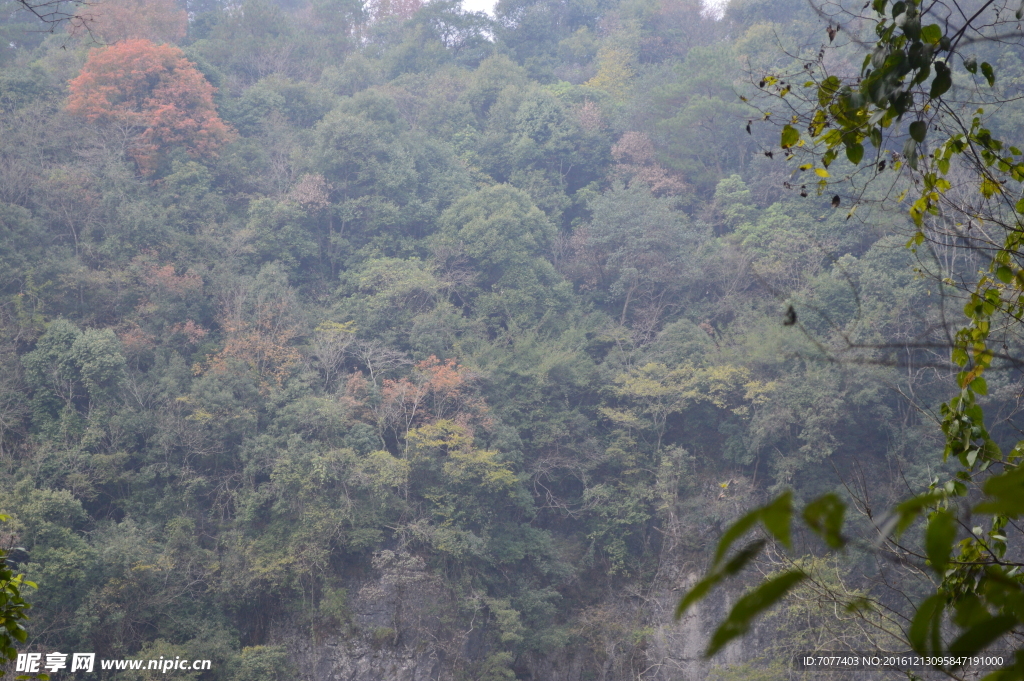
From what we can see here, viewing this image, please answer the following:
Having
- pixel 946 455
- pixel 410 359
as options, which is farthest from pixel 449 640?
pixel 946 455

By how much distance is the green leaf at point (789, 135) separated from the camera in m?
1.37

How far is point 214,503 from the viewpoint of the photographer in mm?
9242

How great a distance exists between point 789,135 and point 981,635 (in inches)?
45.3

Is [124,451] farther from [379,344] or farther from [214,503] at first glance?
[379,344]

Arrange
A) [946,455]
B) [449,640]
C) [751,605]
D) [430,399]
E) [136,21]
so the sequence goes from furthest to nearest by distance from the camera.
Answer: [136,21], [430,399], [449,640], [946,455], [751,605]

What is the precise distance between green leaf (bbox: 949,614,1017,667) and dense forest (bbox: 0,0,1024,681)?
21.3 feet

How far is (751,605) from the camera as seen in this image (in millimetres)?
388

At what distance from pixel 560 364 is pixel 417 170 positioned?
4.90 meters

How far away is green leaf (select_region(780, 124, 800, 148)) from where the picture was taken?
1.37m

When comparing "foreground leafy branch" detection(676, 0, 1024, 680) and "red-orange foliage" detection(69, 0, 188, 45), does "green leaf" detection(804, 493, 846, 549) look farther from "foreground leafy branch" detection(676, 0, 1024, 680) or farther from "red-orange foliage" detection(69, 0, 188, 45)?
"red-orange foliage" detection(69, 0, 188, 45)

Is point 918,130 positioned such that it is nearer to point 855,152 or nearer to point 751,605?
point 855,152

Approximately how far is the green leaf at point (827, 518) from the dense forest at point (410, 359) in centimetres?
651

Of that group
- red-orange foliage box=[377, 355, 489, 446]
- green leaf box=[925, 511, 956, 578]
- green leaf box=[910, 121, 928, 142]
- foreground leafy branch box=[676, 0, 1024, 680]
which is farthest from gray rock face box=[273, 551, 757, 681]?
green leaf box=[925, 511, 956, 578]

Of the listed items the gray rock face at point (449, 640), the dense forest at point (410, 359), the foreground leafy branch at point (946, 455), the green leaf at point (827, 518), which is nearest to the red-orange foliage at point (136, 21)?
the dense forest at point (410, 359)
